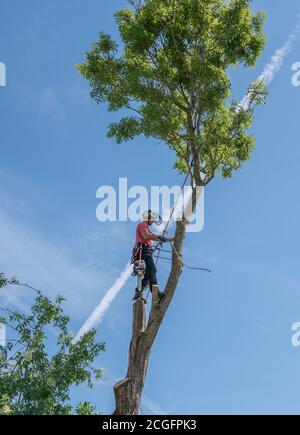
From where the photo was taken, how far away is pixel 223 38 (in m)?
17.2

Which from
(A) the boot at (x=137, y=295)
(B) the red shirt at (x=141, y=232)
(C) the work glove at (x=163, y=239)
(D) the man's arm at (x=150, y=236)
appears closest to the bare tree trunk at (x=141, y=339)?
(A) the boot at (x=137, y=295)

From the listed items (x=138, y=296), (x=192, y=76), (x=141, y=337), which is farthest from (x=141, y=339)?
(x=192, y=76)

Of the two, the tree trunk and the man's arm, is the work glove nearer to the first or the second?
the man's arm

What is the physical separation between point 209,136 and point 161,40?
9.01 feet

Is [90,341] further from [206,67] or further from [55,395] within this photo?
[206,67]

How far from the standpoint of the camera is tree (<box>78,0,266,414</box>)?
54.9 ft

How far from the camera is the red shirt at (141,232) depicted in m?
15.6

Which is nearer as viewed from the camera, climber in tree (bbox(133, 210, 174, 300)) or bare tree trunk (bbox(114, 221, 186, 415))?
bare tree trunk (bbox(114, 221, 186, 415))

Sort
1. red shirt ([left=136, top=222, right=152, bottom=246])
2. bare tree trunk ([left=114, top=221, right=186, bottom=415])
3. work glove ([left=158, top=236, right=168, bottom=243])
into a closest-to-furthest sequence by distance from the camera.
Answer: bare tree trunk ([left=114, top=221, right=186, bottom=415]) → work glove ([left=158, top=236, right=168, bottom=243]) → red shirt ([left=136, top=222, right=152, bottom=246])

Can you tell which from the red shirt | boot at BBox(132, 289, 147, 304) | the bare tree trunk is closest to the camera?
the bare tree trunk

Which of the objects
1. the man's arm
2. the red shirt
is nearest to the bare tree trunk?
the man's arm

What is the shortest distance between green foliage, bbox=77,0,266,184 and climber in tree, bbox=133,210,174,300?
1860mm

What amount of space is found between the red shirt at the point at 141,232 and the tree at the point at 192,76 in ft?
5.03

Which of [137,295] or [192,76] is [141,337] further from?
[192,76]
